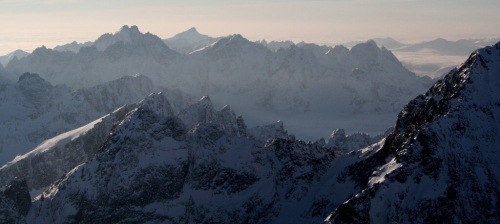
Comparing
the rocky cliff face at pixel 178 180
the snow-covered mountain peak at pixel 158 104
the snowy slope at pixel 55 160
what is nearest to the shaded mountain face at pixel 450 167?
the rocky cliff face at pixel 178 180

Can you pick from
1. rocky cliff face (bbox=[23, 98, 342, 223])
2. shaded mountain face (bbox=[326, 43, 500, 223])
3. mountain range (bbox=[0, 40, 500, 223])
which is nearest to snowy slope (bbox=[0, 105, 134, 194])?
mountain range (bbox=[0, 40, 500, 223])

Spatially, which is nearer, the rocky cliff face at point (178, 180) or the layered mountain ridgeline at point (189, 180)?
the layered mountain ridgeline at point (189, 180)

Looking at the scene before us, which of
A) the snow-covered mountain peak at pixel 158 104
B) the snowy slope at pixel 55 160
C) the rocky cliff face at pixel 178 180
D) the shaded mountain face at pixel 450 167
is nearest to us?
the shaded mountain face at pixel 450 167

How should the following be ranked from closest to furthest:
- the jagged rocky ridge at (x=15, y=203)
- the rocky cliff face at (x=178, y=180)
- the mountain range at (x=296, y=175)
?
the mountain range at (x=296, y=175) → the rocky cliff face at (x=178, y=180) → the jagged rocky ridge at (x=15, y=203)

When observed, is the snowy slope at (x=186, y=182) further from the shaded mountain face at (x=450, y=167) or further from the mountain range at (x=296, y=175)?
the shaded mountain face at (x=450, y=167)

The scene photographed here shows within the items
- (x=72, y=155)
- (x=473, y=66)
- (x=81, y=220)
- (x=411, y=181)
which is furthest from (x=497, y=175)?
(x=72, y=155)

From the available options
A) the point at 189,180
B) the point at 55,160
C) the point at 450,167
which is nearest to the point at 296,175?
the point at 189,180

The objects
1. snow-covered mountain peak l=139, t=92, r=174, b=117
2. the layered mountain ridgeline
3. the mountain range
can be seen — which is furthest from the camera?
snow-covered mountain peak l=139, t=92, r=174, b=117

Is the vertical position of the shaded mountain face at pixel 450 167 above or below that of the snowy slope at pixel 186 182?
above

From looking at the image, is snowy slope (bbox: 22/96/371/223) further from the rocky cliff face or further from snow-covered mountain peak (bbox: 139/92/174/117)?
snow-covered mountain peak (bbox: 139/92/174/117)
